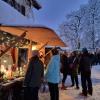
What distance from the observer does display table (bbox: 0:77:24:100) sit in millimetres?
9720

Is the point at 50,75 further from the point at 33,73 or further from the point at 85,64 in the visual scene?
the point at 85,64

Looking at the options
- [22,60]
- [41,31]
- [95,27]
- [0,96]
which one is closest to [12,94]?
[0,96]

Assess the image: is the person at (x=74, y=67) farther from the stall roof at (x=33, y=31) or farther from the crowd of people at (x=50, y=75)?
the stall roof at (x=33, y=31)

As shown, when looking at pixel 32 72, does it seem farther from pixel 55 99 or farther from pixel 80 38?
pixel 80 38

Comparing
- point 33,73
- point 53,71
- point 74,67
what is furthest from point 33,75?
point 74,67

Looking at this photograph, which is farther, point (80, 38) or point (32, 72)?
point (80, 38)

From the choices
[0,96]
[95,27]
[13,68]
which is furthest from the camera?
[95,27]

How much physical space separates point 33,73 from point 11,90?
1225mm

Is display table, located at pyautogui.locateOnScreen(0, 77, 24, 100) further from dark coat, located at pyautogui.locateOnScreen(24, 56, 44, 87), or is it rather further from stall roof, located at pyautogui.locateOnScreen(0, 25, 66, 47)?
stall roof, located at pyautogui.locateOnScreen(0, 25, 66, 47)

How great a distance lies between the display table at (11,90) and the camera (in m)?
9.72

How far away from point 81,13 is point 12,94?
4792cm

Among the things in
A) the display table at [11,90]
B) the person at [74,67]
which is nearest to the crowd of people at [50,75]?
the display table at [11,90]

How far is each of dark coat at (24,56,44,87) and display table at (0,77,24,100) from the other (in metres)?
0.55

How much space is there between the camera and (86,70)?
14.3 meters
